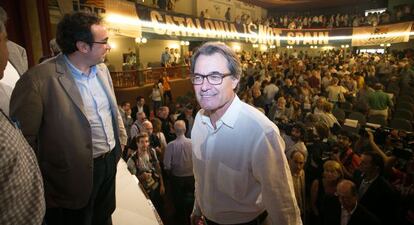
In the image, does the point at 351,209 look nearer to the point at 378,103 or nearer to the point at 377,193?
the point at 377,193

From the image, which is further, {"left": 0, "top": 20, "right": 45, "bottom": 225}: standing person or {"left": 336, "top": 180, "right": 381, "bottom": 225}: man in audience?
{"left": 336, "top": 180, "right": 381, "bottom": 225}: man in audience

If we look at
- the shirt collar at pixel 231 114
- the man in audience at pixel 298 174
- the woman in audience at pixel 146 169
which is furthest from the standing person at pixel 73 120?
the man in audience at pixel 298 174

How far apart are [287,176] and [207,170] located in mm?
456

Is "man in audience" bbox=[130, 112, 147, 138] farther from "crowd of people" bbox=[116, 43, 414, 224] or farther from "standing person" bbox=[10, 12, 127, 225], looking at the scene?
"standing person" bbox=[10, 12, 127, 225]

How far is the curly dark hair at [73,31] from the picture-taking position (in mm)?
1799

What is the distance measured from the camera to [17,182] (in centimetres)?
105

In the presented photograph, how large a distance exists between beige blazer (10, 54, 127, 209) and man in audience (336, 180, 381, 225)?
2.52 meters

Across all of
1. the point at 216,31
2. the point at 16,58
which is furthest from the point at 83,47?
the point at 216,31

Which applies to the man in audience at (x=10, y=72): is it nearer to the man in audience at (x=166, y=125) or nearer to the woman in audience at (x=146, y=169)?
the woman in audience at (x=146, y=169)

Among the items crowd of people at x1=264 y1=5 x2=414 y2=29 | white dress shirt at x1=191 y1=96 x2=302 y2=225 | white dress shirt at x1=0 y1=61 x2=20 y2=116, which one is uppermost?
crowd of people at x1=264 y1=5 x2=414 y2=29

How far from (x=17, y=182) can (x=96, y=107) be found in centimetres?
90

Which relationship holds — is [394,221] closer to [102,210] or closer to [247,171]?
[247,171]

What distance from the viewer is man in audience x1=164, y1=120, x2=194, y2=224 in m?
4.26

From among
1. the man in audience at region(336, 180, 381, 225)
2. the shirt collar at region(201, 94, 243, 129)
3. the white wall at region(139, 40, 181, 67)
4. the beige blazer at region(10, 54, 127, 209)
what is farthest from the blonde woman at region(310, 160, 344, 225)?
the white wall at region(139, 40, 181, 67)
